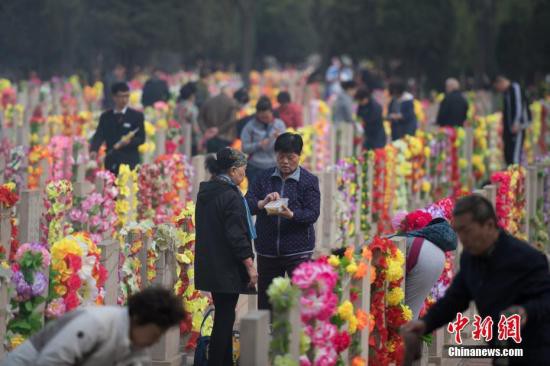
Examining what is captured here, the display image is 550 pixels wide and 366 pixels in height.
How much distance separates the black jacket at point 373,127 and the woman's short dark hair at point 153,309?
14.4 metres

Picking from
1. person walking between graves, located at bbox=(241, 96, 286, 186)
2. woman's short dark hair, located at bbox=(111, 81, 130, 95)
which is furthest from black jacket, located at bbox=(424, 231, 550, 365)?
woman's short dark hair, located at bbox=(111, 81, 130, 95)

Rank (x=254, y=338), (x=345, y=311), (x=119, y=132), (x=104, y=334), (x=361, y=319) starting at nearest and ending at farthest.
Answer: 1. (x=104, y=334)
2. (x=254, y=338)
3. (x=345, y=311)
4. (x=361, y=319)
5. (x=119, y=132)

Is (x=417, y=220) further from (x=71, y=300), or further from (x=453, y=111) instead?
(x=453, y=111)

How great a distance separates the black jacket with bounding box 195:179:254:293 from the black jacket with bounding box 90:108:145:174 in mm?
6676

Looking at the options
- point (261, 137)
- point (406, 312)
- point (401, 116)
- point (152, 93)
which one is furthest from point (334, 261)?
point (152, 93)

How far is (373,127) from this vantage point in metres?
21.5

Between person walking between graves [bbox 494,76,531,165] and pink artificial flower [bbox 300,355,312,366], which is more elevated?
person walking between graves [bbox 494,76,531,165]

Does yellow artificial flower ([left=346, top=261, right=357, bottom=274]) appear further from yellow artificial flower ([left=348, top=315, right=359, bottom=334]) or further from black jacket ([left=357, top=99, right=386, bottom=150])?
black jacket ([left=357, top=99, right=386, bottom=150])

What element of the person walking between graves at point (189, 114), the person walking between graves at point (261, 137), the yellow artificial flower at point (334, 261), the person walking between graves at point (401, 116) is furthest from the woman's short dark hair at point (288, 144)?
the person walking between graves at point (401, 116)

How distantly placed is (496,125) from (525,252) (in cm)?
1865

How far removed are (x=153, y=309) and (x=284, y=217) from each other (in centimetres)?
385

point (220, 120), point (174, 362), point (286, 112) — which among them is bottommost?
point (174, 362)

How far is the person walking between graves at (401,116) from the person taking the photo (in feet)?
71.9

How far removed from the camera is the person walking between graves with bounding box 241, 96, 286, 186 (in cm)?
1647
